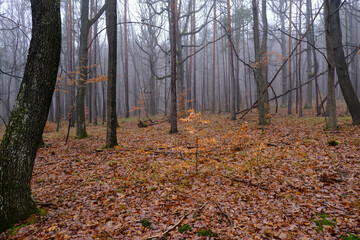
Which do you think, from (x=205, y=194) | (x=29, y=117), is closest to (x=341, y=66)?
(x=205, y=194)

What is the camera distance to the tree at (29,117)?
3.34 metres

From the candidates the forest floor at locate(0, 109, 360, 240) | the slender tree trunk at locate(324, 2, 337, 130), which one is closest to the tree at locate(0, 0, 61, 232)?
the forest floor at locate(0, 109, 360, 240)

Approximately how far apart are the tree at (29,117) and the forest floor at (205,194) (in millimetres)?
426

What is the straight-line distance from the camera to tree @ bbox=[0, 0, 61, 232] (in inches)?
131

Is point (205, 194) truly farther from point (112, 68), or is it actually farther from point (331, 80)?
point (331, 80)

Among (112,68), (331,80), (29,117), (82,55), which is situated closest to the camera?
(29,117)

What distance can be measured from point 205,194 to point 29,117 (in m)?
3.85

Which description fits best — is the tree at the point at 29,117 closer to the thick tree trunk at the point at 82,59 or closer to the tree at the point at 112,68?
the tree at the point at 112,68

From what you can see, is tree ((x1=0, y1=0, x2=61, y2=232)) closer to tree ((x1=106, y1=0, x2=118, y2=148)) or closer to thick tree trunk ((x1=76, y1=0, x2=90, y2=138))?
tree ((x1=106, y1=0, x2=118, y2=148))

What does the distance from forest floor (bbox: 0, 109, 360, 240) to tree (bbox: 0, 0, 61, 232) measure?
0.43 m

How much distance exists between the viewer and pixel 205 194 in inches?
185

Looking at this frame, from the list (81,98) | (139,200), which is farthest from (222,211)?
(81,98)

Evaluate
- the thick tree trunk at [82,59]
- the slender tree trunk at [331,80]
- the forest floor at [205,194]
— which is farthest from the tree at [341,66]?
the thick tree trunk at [82,59]

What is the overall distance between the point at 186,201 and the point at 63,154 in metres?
6.07
